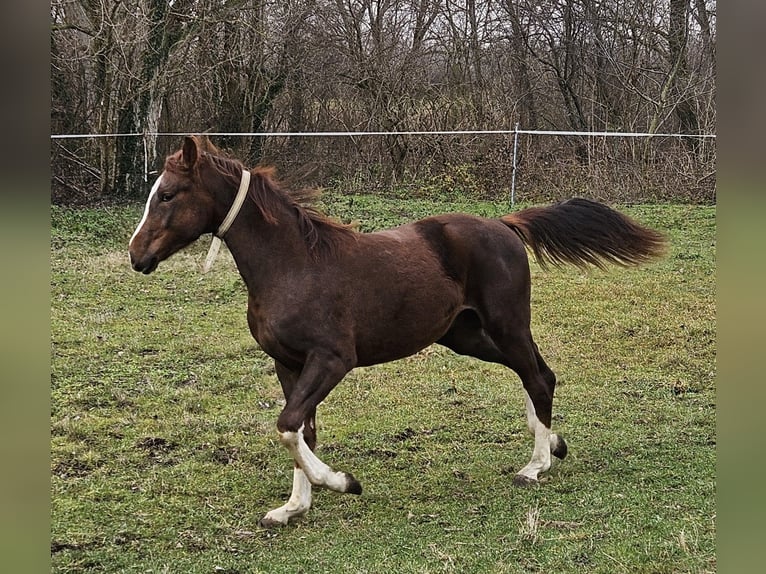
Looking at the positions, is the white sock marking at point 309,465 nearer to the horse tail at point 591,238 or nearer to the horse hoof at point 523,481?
the horse hoof at point 523,481

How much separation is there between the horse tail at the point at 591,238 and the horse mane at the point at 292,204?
1.32 metres

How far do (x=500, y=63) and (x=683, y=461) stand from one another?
1401 centimetres

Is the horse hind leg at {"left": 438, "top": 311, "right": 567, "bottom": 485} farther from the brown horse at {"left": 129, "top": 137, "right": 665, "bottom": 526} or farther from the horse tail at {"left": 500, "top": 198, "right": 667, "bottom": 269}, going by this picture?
the horse tail at {"left": 500, "top": 198, "right": 667, "bottom": 269}

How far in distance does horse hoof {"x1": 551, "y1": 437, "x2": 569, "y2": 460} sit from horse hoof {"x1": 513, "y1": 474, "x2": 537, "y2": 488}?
37 centimetres

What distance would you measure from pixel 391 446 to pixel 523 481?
105 centimetres

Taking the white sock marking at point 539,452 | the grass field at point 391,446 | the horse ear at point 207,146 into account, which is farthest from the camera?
the white sock marking at point 539,452

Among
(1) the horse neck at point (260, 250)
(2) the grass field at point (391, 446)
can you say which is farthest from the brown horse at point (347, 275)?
(2) the grass field at point (391, 446)

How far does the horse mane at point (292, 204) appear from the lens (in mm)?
4039

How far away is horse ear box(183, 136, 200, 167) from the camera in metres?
3.82

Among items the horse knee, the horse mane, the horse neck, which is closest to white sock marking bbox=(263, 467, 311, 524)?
the horse knee

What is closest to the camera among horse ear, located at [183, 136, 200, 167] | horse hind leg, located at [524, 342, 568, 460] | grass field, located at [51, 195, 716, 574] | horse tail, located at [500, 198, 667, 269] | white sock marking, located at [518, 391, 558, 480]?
grass field, located at [51, 195, 716, 574]

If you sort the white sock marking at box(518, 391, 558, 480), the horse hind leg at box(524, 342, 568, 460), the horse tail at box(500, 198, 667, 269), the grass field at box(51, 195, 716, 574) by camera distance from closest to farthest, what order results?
the grass field at box(51, 195, 716, 574) → the white sock marking at box(518, 391, 558, 480) → the horse hind leg at box(524, 342, 568, 460) → the horse tail at box(500, 198, 667, 269)

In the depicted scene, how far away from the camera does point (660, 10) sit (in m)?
16.2
